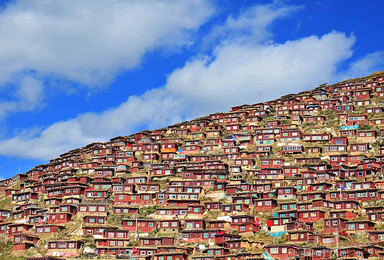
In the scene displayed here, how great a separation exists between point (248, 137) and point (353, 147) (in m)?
25.5

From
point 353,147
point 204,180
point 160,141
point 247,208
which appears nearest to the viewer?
point 247,208

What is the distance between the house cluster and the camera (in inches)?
3398

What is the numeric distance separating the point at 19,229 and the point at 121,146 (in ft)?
156

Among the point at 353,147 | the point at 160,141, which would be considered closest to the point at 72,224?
the point at 160,141

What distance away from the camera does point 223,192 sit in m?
107

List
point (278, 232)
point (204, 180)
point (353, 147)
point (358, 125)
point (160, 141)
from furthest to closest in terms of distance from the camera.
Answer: point (160, 141)
point (358, 125)
point (353, 147)
point (204, 180)
point (278, 232)

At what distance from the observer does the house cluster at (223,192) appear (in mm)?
86312

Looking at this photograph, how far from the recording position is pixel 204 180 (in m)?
111

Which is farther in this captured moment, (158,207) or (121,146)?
(121,146)

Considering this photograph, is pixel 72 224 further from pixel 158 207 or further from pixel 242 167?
pixel 242 167

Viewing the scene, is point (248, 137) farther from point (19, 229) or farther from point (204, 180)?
point (19, 229)

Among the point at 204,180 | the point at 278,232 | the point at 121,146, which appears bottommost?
the point at 278,232

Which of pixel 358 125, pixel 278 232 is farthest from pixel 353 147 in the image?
pixel 278 232

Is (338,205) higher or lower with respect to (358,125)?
lower
